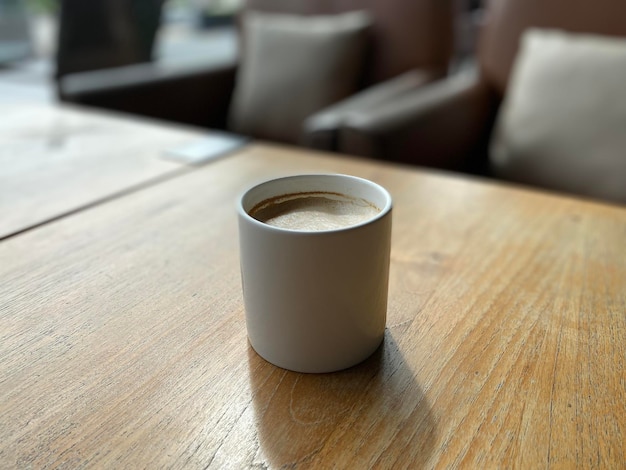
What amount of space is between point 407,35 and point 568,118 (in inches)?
22.4

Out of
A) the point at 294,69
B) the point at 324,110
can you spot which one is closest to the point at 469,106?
the point at 324,110

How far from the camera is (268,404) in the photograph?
39 cm

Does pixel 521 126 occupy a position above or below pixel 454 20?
below

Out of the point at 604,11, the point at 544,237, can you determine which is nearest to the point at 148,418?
the point at 544,237

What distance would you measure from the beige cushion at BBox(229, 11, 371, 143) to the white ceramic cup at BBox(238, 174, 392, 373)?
1183 mm

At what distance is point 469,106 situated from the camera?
129cm

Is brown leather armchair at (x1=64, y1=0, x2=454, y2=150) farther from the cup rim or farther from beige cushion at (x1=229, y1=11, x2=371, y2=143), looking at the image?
the cup rim

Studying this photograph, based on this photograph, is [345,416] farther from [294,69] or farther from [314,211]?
[294,69]

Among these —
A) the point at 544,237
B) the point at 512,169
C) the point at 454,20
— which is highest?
the point at 454,20

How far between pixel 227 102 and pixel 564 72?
0.98 meters

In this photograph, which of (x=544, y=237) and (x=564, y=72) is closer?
(x=544, y=237)

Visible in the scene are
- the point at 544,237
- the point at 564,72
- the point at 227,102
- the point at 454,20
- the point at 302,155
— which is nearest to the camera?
the point at 544,237

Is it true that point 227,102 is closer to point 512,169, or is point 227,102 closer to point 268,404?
point 512,169

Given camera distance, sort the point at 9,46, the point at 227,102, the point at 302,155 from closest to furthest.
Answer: the point at 302,155
the point at 227,102
the point at 9,46
